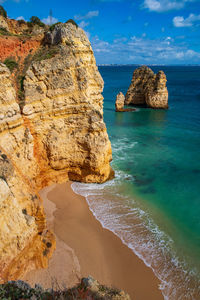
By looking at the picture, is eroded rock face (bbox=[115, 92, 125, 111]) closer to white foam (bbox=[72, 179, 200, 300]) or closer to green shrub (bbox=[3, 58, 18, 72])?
white foam (bbox=[72, 179, 200, 300])

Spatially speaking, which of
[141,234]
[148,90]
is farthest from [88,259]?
[148,90]

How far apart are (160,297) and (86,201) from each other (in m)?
7.49

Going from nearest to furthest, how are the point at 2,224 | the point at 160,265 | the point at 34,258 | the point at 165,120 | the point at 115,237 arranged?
the point at 2,224 < the point at 34,258 < the point at 160,265 < the point at 115,237 < the point at 165,120

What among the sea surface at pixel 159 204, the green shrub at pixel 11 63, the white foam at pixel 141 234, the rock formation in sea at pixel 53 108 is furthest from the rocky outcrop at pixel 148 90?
the green shrub at pixel 11 63

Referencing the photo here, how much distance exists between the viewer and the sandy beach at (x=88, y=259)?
32.3 feet

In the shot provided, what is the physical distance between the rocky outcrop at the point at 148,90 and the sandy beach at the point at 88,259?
1687 inches

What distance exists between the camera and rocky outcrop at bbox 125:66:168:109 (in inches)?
1999

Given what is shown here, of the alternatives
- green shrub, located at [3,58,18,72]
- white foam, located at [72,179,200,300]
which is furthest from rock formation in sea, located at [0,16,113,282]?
white foam, located at [72,179,200,300]

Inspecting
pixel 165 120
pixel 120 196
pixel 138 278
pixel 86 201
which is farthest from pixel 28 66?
pixel 165 120

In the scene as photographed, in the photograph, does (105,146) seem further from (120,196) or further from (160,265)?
(160,265)

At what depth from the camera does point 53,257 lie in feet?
35.2

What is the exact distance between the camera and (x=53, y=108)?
15586mm

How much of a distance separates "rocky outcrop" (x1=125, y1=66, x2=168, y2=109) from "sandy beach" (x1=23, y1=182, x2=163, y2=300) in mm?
42842

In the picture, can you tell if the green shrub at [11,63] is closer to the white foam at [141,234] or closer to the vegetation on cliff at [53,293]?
the white foam at [141,234]
